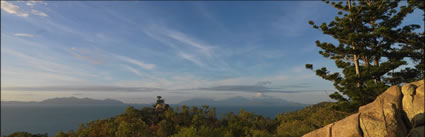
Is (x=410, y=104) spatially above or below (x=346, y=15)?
below

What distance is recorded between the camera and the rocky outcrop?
6695mm

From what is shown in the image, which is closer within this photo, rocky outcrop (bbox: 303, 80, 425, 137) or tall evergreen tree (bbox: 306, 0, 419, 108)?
rocky outcrop (bbox: 303, 80, 425, 137)

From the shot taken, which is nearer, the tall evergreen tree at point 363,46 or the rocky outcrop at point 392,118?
the rocky outcrop at point 392,118

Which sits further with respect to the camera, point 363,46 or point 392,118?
point 363,46

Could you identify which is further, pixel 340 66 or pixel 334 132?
pixel 340 66

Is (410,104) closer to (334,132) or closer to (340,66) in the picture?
(334,132)

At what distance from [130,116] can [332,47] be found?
1530 inches

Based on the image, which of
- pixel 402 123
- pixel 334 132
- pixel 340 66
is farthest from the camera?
pixel 340 66

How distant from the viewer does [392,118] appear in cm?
683

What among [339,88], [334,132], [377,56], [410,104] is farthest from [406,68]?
[334,132]

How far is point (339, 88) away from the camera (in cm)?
1664

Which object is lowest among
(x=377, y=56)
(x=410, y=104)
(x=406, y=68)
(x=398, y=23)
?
(x=410, y=104)

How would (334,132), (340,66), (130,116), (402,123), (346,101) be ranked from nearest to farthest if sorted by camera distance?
(402,123) < (334,132) < (346,101) < (340,66) < (130,116)

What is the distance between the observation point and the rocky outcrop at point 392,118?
6695 millimetres
